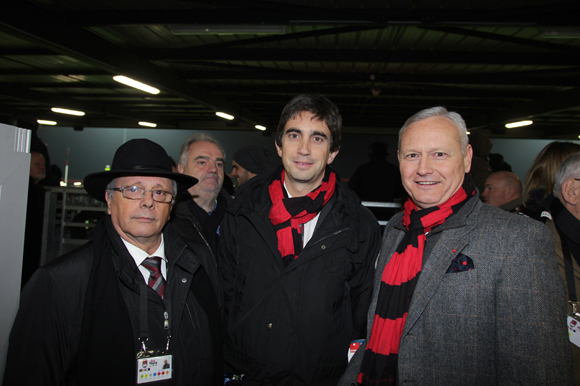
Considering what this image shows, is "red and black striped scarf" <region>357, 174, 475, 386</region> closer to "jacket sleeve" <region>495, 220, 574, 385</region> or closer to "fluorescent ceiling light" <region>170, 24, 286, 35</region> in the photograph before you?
"jacket sleeve" <region>495, 220, 574, 385</region>

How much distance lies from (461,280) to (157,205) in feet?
4.45

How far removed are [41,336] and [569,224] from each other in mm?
2430

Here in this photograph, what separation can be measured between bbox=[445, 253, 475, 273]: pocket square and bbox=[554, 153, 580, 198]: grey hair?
1.02 meters

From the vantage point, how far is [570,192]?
6.17 feet

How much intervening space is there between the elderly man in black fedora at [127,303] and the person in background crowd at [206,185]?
0.65 meters

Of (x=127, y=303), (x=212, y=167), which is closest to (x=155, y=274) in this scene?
(x=127, y=303)

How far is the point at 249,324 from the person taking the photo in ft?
5.62

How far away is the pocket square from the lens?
133cm

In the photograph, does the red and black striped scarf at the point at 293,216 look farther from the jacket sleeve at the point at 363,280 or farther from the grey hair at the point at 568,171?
the grey hair at the point at 568,171

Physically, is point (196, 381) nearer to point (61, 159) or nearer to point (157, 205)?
point (157, 205)

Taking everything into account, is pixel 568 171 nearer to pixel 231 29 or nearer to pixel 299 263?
pixel 299 263

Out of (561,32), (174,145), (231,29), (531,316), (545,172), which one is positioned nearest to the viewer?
(531,316)

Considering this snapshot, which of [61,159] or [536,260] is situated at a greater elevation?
[61,159]

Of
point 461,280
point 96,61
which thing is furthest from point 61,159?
point 461,280
